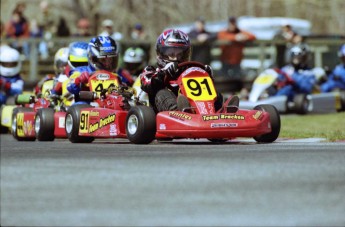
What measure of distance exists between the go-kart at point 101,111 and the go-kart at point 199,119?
1.53 feet

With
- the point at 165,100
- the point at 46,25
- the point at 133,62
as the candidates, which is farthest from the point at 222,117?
the point at 46,25

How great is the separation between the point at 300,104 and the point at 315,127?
16.6 feet

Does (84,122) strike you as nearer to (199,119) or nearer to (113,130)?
(113,130)

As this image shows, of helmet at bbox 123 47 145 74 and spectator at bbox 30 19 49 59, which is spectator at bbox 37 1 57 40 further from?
helmet at bbox 123 47 145 74

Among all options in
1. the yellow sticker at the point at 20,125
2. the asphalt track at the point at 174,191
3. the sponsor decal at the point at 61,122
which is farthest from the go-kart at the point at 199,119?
the yellow sticker at the point at 20,125

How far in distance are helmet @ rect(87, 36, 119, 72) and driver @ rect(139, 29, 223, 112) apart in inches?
52.6

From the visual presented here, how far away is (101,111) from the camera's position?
1322 cm

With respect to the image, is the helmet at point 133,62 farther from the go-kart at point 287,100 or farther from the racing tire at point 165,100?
the racing tire at point 165,100

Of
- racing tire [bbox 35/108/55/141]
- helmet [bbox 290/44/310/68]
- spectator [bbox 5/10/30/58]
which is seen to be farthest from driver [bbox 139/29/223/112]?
spectator [bbox 5/10/30/58]

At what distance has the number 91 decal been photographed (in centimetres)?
1270

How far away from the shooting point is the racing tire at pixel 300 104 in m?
22.4

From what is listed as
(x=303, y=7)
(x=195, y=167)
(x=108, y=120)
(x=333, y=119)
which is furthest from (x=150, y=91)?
(x=303, y=7)

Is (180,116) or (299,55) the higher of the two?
(180,116)

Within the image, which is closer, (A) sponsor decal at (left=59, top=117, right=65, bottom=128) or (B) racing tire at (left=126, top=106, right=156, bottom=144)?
(B) racing tire at (left=126, top=106, right=156, bottom=144)
